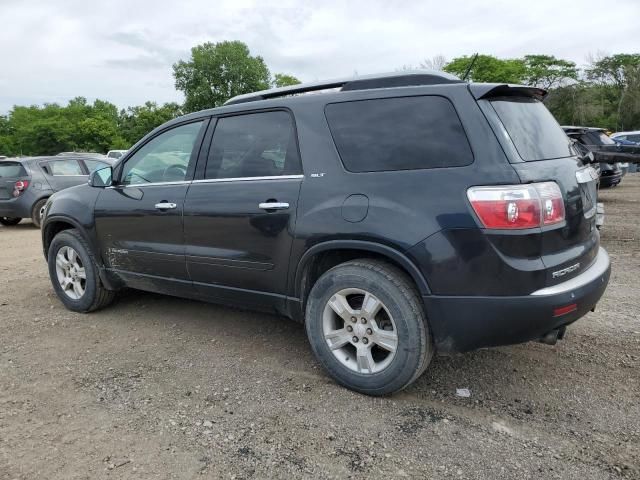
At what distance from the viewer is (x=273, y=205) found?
329 centimetres

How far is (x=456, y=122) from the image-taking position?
2812 millimetres

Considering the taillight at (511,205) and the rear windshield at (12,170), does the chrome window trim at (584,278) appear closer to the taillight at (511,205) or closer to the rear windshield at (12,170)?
the taillight at (511,205)

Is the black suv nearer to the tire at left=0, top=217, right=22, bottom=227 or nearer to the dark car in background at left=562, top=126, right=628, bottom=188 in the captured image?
the dark car in background at left=562, top=126, right=628, bottom=188

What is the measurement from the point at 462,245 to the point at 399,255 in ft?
1.11

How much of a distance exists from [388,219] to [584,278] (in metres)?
1.13

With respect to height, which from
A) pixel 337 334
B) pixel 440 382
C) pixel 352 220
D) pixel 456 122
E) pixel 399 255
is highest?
pixel 456 122

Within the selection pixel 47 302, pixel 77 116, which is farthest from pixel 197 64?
pixel 47 302

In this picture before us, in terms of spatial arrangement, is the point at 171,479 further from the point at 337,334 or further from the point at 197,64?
the point at 197,64

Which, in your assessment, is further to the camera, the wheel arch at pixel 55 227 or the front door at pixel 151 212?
the wheel arch at pixel 55 227

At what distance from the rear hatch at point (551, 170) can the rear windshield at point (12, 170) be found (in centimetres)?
1089

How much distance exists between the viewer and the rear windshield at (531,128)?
9.30 feet

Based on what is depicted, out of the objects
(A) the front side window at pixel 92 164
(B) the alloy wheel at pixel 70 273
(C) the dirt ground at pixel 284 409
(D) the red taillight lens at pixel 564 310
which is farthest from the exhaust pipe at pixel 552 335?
(A) the front side window at pixel 92 164

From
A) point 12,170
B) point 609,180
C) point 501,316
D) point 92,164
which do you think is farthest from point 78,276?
point 609,180

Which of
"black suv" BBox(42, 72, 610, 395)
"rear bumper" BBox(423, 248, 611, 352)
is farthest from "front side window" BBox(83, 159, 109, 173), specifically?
"rear bumper" BBox(423, 248, 611, 352)
